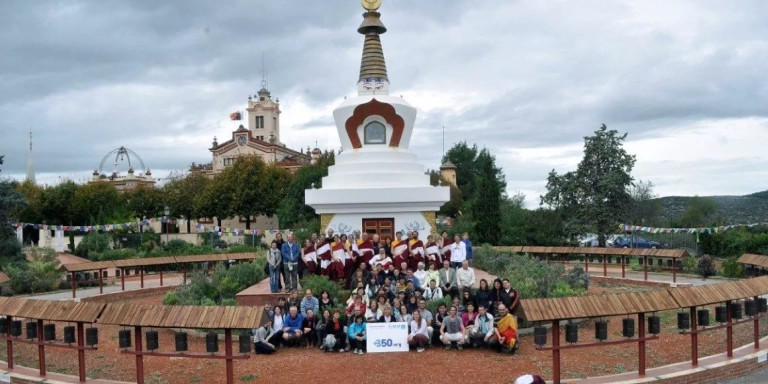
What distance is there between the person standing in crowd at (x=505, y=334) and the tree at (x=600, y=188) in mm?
18805

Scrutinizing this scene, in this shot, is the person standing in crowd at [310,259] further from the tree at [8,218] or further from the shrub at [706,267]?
the tree at [8,218]

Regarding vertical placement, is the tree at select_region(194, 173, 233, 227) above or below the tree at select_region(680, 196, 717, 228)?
above

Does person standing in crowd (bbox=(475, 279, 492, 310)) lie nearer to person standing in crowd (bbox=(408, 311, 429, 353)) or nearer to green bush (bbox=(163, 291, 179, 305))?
person standing in crowd (bbox=(408, 311, 429, 353))

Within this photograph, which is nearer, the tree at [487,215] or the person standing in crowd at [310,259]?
the person standing in crowd at [310,259]

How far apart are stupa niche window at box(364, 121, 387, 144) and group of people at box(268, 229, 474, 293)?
610 cm

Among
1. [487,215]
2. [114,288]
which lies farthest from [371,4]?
[114,288]

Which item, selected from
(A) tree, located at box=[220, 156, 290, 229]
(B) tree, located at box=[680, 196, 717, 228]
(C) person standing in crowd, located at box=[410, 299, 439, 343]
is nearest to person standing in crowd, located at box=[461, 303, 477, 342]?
(C) person standing in crowd, located at box=[410, 299, 439, 343]

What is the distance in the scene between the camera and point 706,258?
2281 cm

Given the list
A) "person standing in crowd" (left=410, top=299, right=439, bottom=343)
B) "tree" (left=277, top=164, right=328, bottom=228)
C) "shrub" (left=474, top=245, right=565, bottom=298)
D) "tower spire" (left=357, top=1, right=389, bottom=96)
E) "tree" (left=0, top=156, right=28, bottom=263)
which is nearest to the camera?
"person standing in crowd" (left=410, top=299, right=439, bottom=343)

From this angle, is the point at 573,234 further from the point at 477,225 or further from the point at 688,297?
the point at 688,297

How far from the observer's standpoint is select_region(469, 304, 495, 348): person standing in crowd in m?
11.7

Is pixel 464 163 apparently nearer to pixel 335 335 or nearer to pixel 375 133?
pixel 375 133

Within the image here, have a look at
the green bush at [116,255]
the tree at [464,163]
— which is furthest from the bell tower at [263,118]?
the green bush at [116,255]

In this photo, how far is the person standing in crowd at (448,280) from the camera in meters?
14.7
